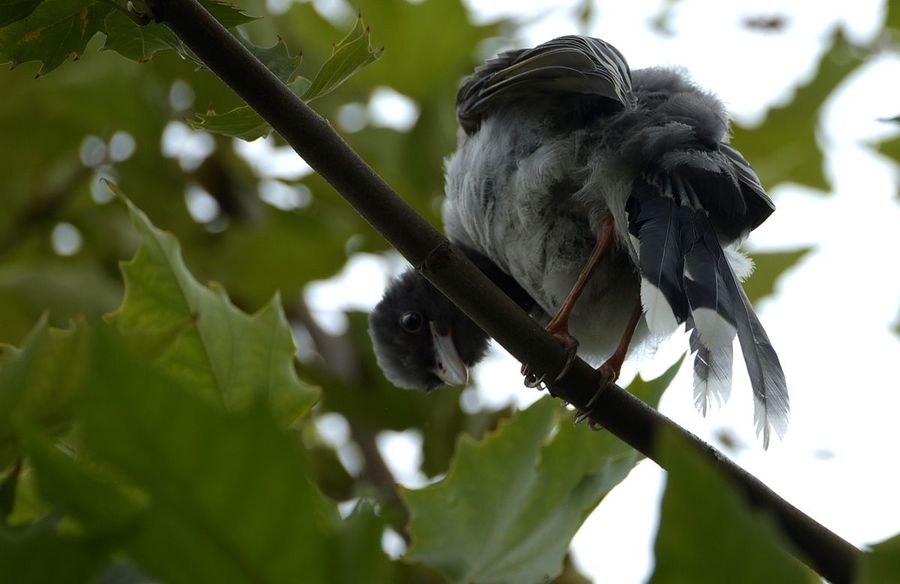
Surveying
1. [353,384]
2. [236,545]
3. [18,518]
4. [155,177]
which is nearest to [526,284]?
[353,384]

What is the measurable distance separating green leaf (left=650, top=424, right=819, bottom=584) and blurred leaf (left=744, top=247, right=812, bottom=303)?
2801 mm

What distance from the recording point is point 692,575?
34.1 inches

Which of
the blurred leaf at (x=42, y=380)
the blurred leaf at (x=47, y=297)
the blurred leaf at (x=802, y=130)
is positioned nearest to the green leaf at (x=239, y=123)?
the blurred leaf at (x=42, y=380)

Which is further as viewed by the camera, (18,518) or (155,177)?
(155,177)

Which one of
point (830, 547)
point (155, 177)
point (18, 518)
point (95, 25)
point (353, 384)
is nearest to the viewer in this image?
point (18, 518)

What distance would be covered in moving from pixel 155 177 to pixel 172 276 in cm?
211

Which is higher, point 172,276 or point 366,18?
point 172,276

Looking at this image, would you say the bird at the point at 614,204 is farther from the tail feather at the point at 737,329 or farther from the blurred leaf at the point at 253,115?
the blurred leaf at the point at 253,115

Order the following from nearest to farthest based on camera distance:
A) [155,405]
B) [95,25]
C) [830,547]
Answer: [155,405] < [830,547] < [95,25]

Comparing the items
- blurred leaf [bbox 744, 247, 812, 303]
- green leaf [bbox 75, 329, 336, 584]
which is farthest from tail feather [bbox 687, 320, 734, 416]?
green leaf [bbox 75, 329, 336, 584]

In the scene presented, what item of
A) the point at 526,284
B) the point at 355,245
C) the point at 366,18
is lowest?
the point at 355,245

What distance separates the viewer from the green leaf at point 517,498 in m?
1.59

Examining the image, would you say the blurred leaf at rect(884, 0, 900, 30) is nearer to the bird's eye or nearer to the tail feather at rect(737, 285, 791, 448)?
the tail feather at rect(737, 285, 791, 448)

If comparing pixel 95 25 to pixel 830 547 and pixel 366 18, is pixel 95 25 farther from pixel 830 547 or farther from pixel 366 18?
pixel 366 18
